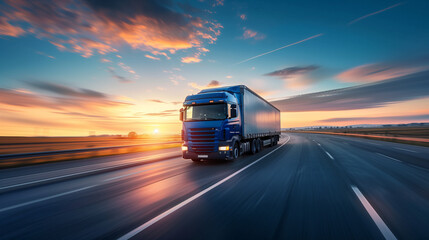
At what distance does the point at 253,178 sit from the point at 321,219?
11.0ft

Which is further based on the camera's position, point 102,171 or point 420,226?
point 102,171

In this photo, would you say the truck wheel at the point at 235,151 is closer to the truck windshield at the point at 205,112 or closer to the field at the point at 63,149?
the truck windshield at the point at 205,112

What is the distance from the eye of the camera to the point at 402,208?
4199mm

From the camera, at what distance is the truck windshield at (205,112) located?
10311 millimetres

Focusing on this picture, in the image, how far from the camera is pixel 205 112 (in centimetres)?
1060

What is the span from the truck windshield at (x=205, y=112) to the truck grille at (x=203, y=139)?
2.19 ft

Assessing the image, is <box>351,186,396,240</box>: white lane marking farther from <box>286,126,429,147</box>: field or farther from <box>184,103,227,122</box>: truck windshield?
<box>286,126,429,147</box>: field

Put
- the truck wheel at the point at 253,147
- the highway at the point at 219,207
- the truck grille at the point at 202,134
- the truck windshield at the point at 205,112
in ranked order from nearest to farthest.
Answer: the highway at the point at 219,207 → the truck grille at the point at 202,134 → the truck windshield at the point at 205,112 → the truck wheel at the point at 253,147

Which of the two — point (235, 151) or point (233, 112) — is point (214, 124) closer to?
point (233, 112)

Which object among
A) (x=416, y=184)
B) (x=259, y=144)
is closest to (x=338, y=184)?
(x=416, y=184)

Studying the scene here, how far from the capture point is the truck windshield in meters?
10.3

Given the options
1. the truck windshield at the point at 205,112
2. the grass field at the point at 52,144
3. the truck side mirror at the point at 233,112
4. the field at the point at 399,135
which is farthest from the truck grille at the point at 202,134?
the field at the point at 399,135

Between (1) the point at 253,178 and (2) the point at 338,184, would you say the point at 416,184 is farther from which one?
(1) the point at 253,178

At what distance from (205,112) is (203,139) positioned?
1.47m
